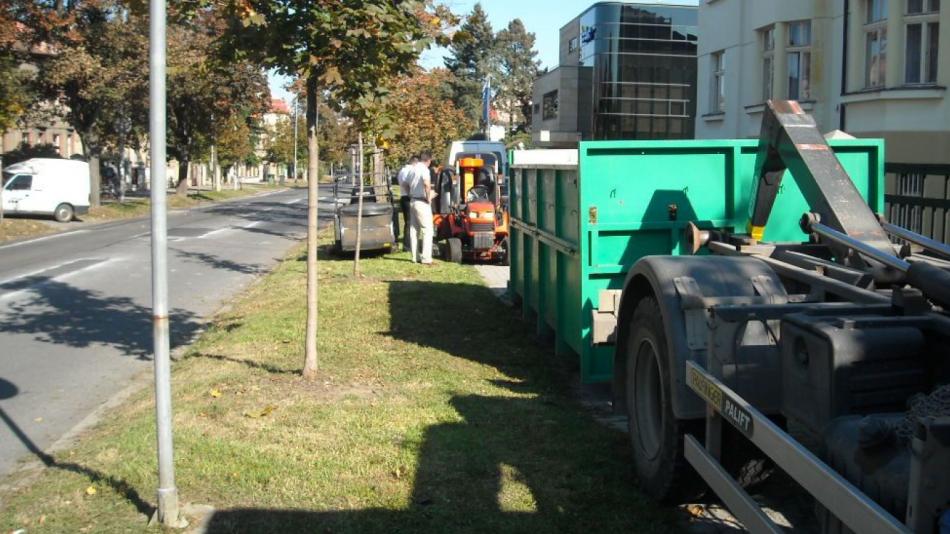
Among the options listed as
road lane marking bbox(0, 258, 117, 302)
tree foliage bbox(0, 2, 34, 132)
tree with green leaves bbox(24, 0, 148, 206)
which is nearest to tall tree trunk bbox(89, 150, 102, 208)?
tree with green leaves bbox(24, 0, 148, 206)

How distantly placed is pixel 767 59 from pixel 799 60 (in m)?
1.40

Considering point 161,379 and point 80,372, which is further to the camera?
point 80,372

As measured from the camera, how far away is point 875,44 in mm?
16094

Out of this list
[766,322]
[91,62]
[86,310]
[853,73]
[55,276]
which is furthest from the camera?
[91,62]

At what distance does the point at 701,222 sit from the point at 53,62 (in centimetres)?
3218

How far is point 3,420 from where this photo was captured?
752 centimetres

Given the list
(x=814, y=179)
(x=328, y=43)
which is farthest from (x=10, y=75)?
(x=814, y=179)

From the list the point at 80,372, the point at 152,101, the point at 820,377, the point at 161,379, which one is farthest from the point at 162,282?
the point at 80,372

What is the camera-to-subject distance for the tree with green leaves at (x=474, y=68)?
283ft

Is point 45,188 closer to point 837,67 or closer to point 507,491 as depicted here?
point 837,67

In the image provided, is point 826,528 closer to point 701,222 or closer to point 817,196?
point 817,196

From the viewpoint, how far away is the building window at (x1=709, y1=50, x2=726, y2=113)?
2166 cm

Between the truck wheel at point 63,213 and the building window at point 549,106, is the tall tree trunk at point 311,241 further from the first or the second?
the building window at point 549,106

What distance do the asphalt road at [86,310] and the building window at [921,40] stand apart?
37.7 feet
